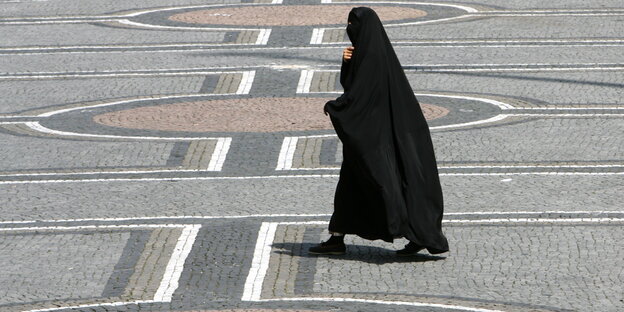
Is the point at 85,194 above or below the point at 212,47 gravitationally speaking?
above

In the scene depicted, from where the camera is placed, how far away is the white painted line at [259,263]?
9.95 m

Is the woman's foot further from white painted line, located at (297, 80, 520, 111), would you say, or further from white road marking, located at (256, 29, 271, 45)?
white road marking, located at (256, 29, 271, 45)

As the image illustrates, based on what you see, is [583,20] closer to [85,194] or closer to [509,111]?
[509,111]

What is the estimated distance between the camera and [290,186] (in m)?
13.8

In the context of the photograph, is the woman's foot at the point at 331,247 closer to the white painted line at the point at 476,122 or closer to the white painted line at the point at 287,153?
the white painted line at the point at 287,153

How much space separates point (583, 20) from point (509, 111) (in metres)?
8.95

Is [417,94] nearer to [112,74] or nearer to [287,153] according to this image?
[287,153]

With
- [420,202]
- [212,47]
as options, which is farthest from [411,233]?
[212,47]

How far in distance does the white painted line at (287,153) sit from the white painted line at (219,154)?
594 millimetres

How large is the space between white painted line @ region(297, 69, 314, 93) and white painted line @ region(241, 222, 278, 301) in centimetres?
770

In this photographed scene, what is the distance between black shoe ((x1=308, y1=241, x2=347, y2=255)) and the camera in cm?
1109

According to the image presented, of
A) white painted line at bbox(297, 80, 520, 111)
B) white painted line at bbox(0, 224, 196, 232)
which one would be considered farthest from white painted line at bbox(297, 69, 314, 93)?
white painted line at bbox(0, 224, 196, 232)

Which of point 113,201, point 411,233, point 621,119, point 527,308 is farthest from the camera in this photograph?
point 621,119

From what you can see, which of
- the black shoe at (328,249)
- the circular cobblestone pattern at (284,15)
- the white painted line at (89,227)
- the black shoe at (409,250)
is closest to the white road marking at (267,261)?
the black shoe at (328,249)
